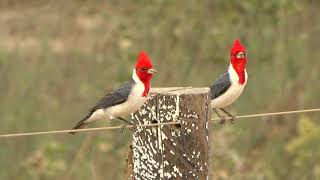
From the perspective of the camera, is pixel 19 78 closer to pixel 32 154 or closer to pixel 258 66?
pixel 32 154

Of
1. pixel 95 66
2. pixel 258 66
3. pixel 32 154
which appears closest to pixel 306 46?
pixel 258 66

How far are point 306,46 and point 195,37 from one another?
4.55ft

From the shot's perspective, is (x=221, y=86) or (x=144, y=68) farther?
(x=221, y=86)

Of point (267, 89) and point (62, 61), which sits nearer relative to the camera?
point (267, 89)

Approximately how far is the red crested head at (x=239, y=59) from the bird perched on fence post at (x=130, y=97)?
0.66 meters

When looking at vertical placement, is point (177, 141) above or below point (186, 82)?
below

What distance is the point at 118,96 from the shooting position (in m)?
6.07

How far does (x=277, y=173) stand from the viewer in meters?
9.80

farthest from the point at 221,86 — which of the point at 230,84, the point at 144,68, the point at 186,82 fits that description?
the point at 186,82

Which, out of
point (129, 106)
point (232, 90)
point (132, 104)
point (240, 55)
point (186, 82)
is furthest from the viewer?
point (186, 82)

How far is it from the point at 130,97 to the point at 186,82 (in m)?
5.04

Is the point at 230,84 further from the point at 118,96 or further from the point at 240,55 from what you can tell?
the point at 118,96

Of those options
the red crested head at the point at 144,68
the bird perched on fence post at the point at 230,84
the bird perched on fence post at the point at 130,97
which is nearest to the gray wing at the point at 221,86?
the bird perched on fence post at the point at 230,84

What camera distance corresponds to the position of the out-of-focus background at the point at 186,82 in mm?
9328
